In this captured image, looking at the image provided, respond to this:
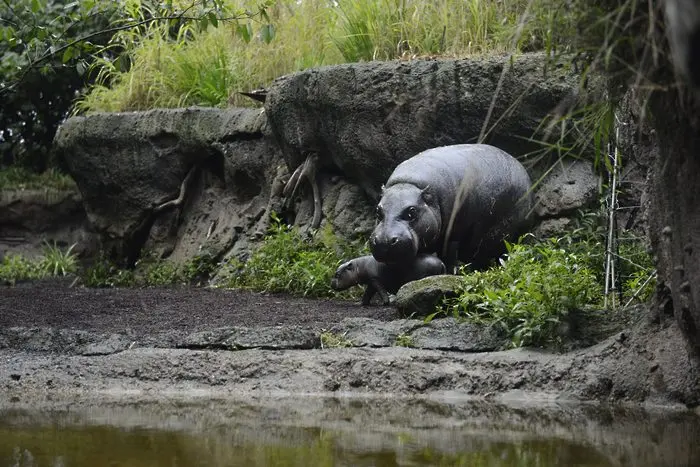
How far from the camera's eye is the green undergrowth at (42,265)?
1372 centimetres

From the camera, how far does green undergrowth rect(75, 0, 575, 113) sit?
10273 millimetres

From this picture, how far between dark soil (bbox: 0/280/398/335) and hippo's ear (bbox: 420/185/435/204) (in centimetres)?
101

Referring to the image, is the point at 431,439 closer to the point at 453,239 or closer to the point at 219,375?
the point at 219,375

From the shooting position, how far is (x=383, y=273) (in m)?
8.52

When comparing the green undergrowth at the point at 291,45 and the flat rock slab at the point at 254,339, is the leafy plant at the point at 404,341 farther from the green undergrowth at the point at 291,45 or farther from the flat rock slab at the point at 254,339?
the green undergrowth at the point at 291,45

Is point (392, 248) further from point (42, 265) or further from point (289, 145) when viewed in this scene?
point (42, 265)

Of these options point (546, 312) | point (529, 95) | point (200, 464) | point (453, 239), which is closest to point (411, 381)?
point (546, 312)

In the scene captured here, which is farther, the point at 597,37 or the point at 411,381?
the point at 411,381

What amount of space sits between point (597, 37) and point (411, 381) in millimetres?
2673

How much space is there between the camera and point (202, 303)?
905 centimetres

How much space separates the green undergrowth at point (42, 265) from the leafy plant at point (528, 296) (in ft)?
27.3

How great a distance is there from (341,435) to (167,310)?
15.6 feet

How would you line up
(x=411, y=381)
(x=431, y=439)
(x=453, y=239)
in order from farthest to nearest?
(x=453, y=239) < (x=411, y=381) < (x=431, y=439)

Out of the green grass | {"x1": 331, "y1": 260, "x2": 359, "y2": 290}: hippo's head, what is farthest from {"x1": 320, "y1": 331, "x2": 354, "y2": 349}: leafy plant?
the green grass
